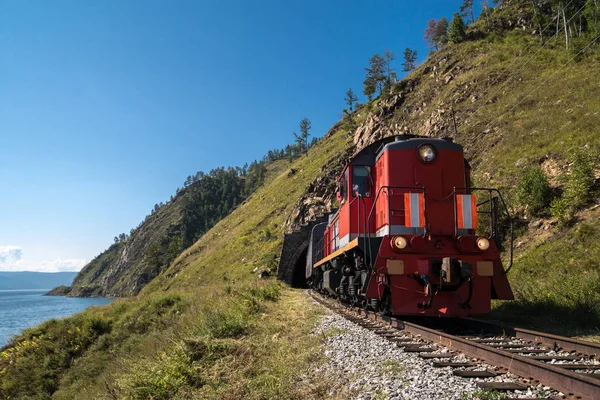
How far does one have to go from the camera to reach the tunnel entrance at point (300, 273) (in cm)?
2956

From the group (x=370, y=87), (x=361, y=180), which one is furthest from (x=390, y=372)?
(x=370, y=87)

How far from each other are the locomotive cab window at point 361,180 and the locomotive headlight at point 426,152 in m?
1.56

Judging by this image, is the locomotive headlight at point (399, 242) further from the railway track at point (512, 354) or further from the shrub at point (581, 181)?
the shrub at point (581, 181)

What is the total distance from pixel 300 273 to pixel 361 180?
20984 mm

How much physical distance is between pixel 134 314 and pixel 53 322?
4.69m

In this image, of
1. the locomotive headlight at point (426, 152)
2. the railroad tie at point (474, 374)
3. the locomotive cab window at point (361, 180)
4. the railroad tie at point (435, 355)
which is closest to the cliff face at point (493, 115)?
the locomotive headlight at point (426, 152)

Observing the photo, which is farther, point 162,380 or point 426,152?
point 426,152

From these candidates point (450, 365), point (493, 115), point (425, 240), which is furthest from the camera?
point (493, 115)

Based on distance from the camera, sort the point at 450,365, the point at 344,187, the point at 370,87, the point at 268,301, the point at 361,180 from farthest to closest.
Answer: the point at 370,87
the point at 268,301
the point at 344,187
the point at 361,180
the point at 450,365

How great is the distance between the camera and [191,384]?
530 cm

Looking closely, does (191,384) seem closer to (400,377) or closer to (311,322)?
(400,377)

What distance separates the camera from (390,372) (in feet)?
15.5

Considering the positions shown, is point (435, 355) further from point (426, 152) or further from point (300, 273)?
point (300, 273)

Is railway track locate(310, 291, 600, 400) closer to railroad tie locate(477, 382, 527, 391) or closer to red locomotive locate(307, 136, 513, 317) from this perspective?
railroad tie locate(477, 382, 527, 391)
